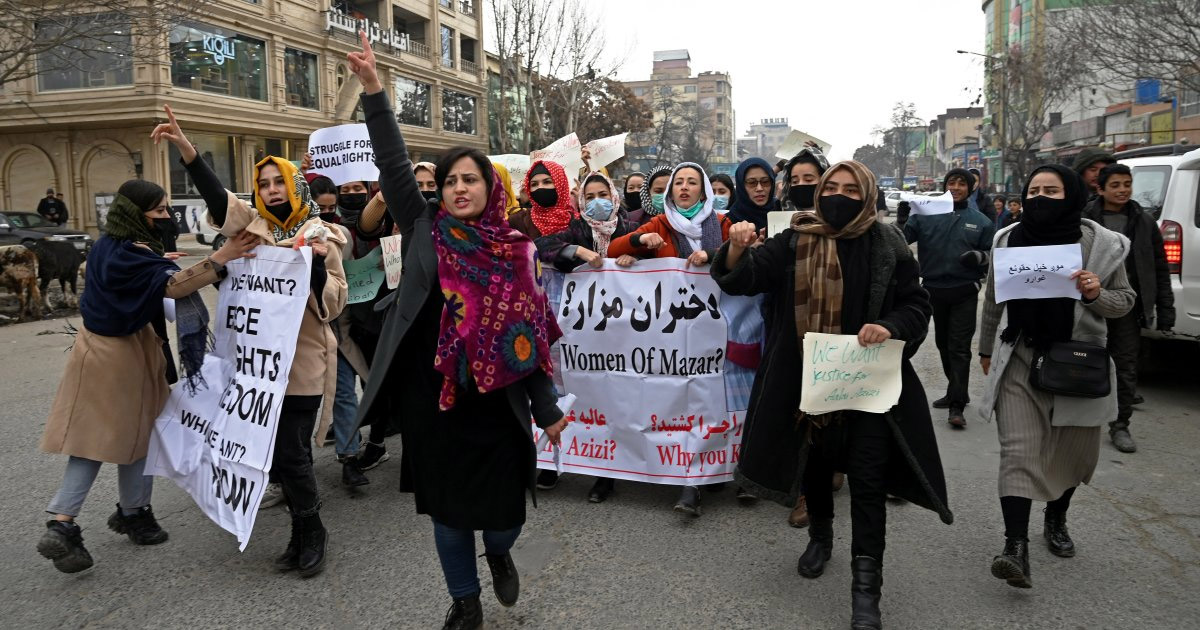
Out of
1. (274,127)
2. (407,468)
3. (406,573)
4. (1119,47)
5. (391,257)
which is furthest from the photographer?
(274,127)

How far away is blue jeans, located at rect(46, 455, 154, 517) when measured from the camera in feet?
12.3

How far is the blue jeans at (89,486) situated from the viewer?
3737 mm

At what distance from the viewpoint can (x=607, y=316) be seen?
4871 mm

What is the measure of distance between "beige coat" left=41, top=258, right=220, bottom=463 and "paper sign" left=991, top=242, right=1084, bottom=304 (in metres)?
3.68

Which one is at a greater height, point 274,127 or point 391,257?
point 274,127

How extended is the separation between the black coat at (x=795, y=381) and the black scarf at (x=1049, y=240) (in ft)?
1.96

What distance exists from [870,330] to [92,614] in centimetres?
340

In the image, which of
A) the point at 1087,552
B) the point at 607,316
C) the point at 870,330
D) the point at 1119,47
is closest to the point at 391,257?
the point at 607,316

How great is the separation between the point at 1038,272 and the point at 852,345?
111 centimetres

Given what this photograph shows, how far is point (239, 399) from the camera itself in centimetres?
383

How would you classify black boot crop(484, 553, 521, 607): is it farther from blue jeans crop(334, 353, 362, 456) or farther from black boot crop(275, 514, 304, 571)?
blue jeans crop(334, 353, 362, 456)

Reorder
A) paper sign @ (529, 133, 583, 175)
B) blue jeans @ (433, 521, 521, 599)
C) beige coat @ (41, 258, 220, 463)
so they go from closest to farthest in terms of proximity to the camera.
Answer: blue jeans @ (433, 521, 521, 599)
beige coat @ (41, 258, 220, 463)
paper sign @ (529, 133, 583, 175)

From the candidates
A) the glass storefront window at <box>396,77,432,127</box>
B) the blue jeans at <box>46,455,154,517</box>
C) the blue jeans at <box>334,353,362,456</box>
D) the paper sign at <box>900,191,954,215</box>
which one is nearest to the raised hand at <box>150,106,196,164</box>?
the blue jeans at <box>46,455,154,517</box>

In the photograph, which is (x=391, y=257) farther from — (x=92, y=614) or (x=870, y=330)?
(x=870, y=330)
